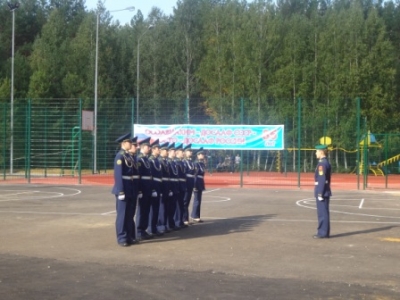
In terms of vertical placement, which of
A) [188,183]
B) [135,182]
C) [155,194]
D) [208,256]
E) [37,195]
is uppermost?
[135,182]

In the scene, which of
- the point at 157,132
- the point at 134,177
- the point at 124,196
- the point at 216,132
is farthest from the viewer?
the point at 157,132

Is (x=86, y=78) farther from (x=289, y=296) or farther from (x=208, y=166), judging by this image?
(x=289, y=296)

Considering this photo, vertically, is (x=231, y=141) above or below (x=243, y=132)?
below

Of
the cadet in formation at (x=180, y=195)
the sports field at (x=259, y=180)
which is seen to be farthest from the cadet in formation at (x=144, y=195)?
the sports field at (x=259, y=180)

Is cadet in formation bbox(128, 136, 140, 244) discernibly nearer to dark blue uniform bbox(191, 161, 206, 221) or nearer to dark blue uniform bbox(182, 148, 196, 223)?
dark blue uniform bbox(182, 148, 196, 223)

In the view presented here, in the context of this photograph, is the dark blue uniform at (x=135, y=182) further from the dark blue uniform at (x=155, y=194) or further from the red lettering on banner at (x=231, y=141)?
the red lettering on banner at (x=231, y=141)

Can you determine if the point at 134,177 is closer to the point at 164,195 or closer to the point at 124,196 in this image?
the point at 124,196

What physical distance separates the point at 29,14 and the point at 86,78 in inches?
815

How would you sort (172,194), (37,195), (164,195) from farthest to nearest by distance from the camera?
(37,195), (172,194), (164,195)

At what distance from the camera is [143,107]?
38.0 meters

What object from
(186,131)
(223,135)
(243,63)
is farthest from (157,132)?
(243,63)

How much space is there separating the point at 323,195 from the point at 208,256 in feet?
11.7

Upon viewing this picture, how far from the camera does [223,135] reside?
30.1 meters

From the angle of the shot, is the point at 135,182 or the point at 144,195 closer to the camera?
the point at 135,182
